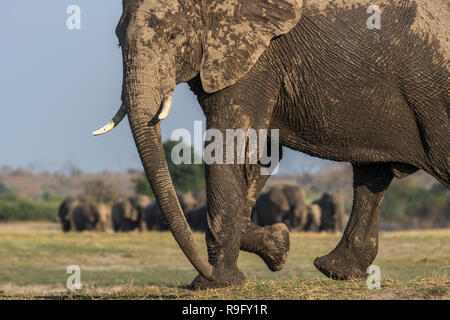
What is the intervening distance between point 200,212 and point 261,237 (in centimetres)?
2567

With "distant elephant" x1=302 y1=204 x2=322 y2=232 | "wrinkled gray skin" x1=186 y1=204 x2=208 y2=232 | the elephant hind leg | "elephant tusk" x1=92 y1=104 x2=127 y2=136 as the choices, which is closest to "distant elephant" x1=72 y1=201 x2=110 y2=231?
"wrinkled gray skin" x1=186 y1=204 x2=208 y2=232

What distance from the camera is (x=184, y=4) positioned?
24.8 feet

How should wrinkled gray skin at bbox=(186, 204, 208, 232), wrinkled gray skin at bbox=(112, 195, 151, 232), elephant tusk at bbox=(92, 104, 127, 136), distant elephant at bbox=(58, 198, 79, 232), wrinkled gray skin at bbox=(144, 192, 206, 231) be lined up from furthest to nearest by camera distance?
1. distant elephant at bbox=(58, 198, 79, 232)
2. wrinkled gray skin at bbox=(112, 195, 151, 232)
3. wrinkled gray skin at bbox=(144, 192, 206, 231)
4. wrinkled gray skin at bbox=(186, 204, 208, 232)
5. elephant tusk at bbox=(92, 104, 127, 136)

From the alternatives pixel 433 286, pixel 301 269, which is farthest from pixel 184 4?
pixel 301 269

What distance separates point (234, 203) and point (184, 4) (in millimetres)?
1971

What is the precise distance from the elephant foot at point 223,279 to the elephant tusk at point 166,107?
1.69 metres

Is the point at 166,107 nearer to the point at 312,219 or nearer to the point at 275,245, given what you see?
the point at 275,245

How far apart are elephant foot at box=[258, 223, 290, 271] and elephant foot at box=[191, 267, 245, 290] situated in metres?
0.55

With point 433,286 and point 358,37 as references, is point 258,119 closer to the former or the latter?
point 358,37

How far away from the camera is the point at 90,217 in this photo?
41.2m

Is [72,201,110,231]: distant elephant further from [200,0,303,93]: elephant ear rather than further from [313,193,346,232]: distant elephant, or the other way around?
[200,0,303,93]: elephant ear

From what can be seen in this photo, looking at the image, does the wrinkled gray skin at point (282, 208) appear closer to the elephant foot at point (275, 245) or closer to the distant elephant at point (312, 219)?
the distant elephant at point (312, 219)

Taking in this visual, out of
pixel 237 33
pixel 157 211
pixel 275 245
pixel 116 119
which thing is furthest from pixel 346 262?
pixel 157 211

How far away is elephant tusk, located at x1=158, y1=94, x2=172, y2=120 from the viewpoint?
23.1 feet
